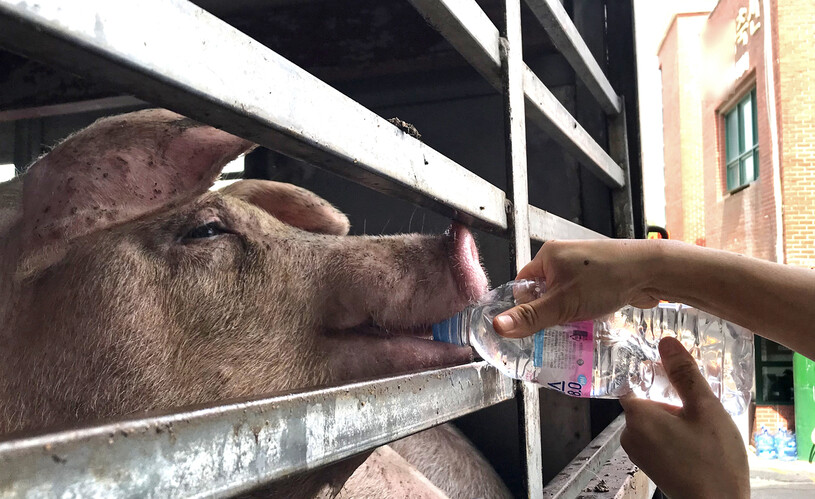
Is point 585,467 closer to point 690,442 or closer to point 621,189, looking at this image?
point 690,442

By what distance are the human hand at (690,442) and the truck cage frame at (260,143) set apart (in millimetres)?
445

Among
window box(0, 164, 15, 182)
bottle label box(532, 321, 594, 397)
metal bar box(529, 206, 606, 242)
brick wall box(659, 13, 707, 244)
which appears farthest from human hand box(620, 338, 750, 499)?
brick wall box(659, 13, 707, 244)

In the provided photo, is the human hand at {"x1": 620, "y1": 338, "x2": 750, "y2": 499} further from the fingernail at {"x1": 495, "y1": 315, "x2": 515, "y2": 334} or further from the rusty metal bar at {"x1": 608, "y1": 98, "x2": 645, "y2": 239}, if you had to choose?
the rusty metal bar at {"x1": 608, "y1": 98, "x2": 645, "y2": 239}

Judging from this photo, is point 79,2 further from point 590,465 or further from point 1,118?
point 1,118

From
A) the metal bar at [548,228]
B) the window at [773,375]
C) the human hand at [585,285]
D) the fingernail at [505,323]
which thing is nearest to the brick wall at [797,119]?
the window at [773,375]

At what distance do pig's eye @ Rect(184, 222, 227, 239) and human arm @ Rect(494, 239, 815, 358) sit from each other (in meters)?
0.97

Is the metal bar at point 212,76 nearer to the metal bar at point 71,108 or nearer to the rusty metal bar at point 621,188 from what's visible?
the rusty metal bar at point 621,188

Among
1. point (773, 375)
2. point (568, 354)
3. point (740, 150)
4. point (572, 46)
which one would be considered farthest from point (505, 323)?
point (740, 150)

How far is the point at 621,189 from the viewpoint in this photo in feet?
12.7

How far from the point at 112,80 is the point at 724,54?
20055 millimetres

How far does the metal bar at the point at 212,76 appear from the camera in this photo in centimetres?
74

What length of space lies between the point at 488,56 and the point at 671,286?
932mm

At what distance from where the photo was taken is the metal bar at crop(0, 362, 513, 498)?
0.68 meters

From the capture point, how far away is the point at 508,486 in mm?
3615
